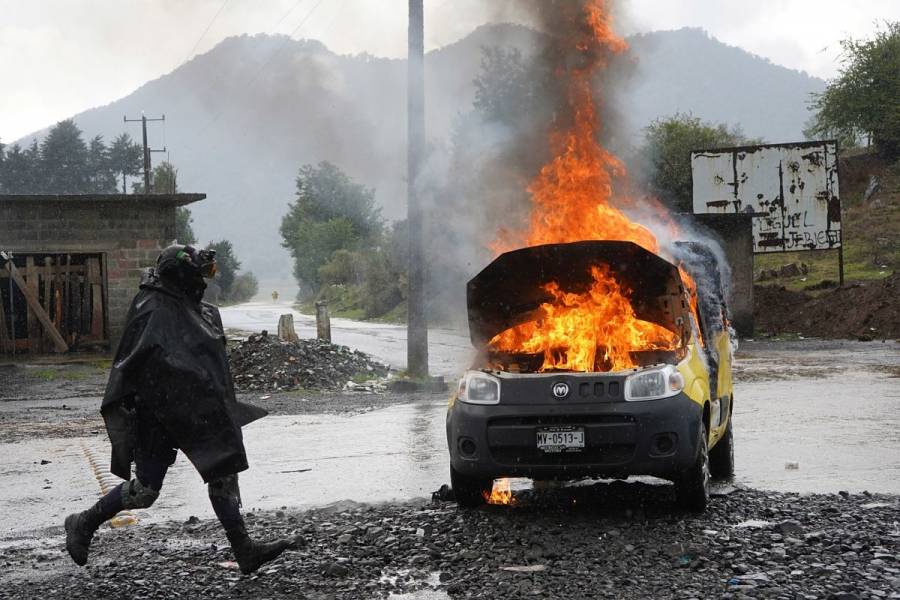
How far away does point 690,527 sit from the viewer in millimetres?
6625

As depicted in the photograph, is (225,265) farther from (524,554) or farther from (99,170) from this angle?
(524,554)

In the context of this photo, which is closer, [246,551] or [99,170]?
[246,551]

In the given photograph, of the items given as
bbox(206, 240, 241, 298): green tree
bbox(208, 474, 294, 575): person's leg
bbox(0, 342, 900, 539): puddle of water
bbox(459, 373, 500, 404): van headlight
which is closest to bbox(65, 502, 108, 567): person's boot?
bbox(208, 474, 294, 575): person's leg

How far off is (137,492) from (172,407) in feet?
1.90

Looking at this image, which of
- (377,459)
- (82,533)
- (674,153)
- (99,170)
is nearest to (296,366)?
(377,459)

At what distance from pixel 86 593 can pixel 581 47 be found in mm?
9601

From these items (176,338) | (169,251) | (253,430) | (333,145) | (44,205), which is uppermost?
(333,145)

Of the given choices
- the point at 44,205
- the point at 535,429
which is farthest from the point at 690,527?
the point at 44,205

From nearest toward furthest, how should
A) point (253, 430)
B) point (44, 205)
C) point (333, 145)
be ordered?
point (253, 430)
point (44, 205)
point (333, 145)

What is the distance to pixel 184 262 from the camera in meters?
5.86

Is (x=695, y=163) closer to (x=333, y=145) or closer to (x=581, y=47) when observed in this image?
(x=581, y=47)

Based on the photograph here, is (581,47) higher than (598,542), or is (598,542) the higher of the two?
(581,47)

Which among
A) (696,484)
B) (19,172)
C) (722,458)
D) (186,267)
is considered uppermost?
(19,172)

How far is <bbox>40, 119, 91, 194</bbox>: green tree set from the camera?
359ft
